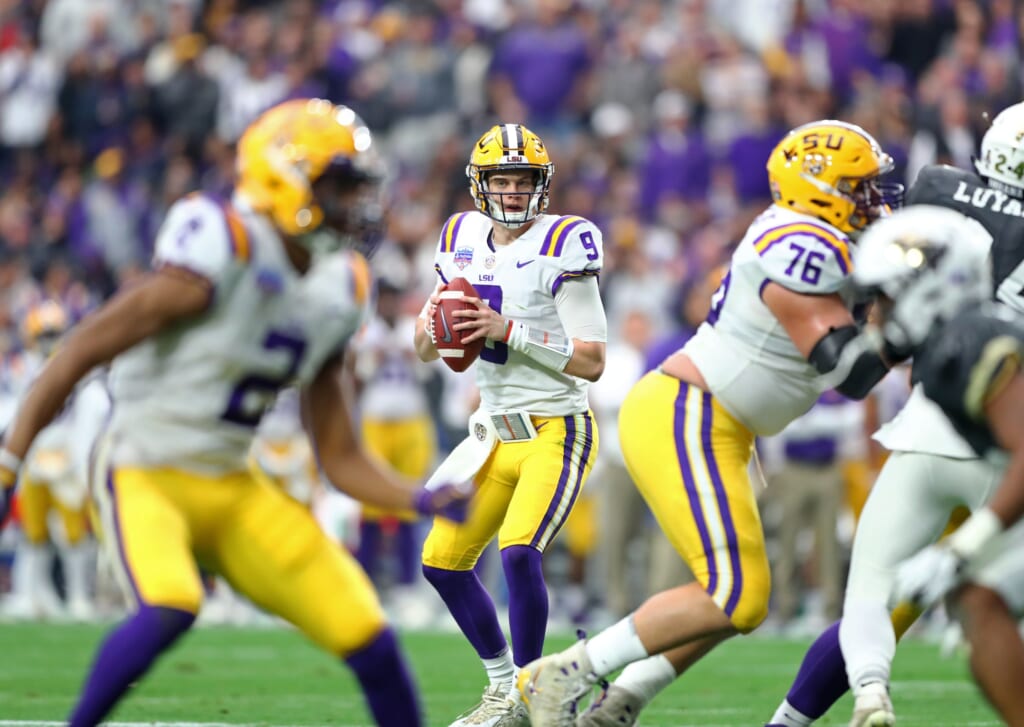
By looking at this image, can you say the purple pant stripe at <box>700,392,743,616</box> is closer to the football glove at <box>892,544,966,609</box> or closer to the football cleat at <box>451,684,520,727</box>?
the football glove at <box>892,544,966,609</box>

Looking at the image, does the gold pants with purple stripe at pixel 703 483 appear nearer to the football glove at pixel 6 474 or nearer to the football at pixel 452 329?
the football at pixel 452 329

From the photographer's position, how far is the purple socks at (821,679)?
4.95 meters

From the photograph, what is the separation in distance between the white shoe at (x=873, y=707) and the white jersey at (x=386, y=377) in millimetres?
7352

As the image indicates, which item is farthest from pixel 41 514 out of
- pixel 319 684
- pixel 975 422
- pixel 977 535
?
pixel 977 535

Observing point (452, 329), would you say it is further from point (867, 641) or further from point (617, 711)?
point (867, 641)

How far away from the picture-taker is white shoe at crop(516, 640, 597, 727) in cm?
495

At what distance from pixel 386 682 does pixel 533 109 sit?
10.5m

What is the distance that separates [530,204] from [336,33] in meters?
9.99

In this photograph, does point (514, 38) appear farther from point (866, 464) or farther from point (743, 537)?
point (743, 537)

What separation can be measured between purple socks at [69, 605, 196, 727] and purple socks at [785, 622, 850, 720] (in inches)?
76.4

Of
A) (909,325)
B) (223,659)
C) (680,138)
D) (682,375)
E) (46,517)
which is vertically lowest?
(46,517)

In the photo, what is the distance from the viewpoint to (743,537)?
4.92 m

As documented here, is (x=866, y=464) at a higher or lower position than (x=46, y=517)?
higher

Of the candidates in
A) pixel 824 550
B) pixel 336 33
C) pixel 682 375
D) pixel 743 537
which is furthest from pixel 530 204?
pixel 336 33
